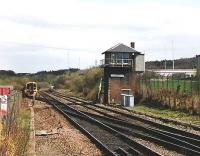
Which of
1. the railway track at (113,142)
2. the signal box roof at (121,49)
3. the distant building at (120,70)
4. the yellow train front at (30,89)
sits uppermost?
the signal box roof at (121,49)

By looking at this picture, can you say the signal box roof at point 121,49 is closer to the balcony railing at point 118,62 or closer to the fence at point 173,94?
the balcony railing at point 118,62

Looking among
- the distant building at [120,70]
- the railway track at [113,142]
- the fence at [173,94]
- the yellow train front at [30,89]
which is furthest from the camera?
the yellow train front at [30,89]

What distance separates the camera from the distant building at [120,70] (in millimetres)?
54281

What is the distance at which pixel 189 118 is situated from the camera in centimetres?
3123

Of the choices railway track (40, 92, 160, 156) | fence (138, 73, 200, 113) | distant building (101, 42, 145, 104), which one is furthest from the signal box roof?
railway track (40, 92, 160, 156)

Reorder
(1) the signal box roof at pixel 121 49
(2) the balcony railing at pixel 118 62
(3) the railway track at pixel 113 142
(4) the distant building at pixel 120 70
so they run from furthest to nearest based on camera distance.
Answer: (1) the signal box roof at pixel 121 49
(2) the balcony railing at pixel 118 62
(4) the distant building at pixel 120 70
(3) the railway track at pixel 113 142

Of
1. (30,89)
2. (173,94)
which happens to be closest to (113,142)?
(173,94)

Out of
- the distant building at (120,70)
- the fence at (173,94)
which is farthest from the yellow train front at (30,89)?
the fence at (173,94)

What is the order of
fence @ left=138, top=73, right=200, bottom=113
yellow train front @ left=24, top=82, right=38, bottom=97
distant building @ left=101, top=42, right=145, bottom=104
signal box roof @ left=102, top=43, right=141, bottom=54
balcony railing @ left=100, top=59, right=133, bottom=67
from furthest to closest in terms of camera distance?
signal box roof @ left=102, top=43, right=141, bottom=54
yellow train front @ left=24, top=82, right=38, bottom=97
balcony railing @ left=100, top=59, right=133, bottom=67
distant building @ left=101, top=42, right=145, bottom=104
fence @ left=138, top=73, right=200, bottom=113

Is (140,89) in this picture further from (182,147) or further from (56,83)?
(56,83)

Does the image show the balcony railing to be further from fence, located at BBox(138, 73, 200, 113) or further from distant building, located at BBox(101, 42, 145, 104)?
fence, located at BBox(138, 73, 200, 113)

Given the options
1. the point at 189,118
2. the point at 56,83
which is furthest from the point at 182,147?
the point at 56,83

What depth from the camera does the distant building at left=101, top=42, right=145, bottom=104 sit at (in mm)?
54281

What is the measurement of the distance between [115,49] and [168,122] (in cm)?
3851
